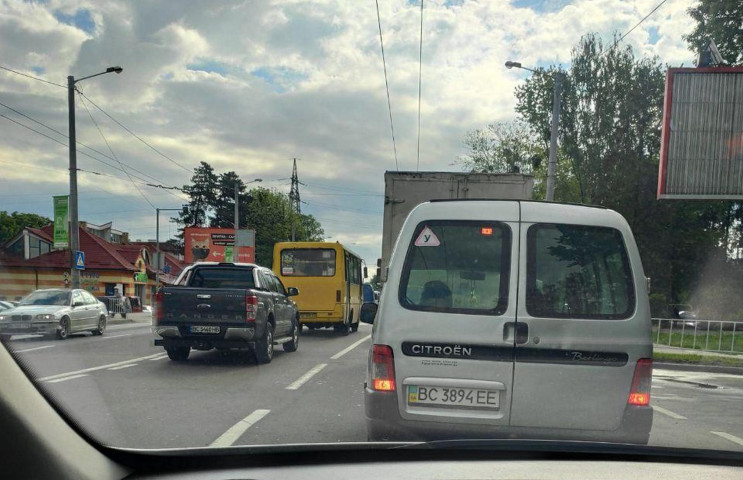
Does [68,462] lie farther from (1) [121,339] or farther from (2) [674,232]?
(2) [674,232]

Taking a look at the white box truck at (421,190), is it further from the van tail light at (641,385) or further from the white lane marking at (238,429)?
the van tail light at (641,385)

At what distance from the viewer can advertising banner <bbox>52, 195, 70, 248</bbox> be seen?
3256 mm

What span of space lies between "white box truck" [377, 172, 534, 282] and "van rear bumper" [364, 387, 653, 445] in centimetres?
852

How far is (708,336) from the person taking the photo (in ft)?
66.4

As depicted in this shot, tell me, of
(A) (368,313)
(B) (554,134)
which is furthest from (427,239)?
(B) (554,134)

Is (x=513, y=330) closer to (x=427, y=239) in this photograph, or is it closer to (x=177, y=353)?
(x=427, y=239)

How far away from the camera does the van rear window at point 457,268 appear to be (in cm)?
436

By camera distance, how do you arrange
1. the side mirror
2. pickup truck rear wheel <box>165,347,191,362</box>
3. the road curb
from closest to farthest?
1. the side mirror
2. pickup truck rear wheel <box>165,347,191,362</box>
3. the road curb

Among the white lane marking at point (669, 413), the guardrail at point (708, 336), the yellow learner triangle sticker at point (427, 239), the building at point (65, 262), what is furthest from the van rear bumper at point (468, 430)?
the guardrail at point (708, 336)

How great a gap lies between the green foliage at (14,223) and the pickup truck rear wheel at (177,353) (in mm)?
9866

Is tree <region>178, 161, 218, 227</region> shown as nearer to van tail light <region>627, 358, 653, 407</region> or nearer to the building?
the building

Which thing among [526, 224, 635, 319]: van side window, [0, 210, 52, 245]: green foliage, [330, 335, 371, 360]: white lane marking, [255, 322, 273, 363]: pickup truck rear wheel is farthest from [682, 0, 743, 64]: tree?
[0, 210, 52, 245]: green foliage

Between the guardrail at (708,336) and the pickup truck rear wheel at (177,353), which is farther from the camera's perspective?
the guardrail at (708,336)

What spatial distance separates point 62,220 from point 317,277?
1854 cm
